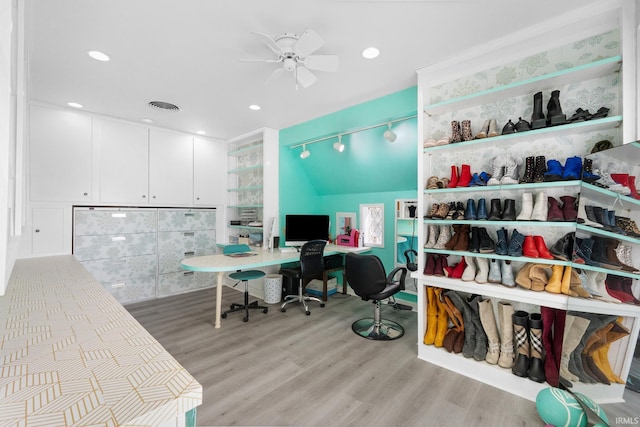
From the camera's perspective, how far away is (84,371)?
0.76 metres

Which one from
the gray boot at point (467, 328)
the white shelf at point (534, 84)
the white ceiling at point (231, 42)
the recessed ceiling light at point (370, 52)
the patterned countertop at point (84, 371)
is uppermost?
the white ceiling at point (231, 42)

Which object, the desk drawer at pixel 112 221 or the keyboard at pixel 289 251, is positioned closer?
the desk drawer at pixel 112 221

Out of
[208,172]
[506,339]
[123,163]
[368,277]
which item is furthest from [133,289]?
[506,339]

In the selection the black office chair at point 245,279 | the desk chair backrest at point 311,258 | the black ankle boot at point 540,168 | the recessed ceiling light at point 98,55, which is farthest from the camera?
the desk chair backrest at point 311,258

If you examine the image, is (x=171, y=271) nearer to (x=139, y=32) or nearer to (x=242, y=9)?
(x=139, y=32)

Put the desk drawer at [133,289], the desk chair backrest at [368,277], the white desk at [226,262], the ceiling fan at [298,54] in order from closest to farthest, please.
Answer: the ceiling fan at [298,54] → the desk chair backrest at [368,277] → the white desk at [226,262] → the desk drawer at [133,289]

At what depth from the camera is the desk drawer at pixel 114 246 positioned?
3576 mm

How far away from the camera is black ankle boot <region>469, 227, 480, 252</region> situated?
2256mm

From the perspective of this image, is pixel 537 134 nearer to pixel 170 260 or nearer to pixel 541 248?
pixel 541 248

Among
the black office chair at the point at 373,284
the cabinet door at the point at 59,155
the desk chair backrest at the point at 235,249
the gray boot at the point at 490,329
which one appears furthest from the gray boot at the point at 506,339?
the cabinet door at the point at 59,155

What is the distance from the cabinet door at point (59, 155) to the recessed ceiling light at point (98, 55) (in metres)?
1.72

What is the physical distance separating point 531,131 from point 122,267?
4.97 metres

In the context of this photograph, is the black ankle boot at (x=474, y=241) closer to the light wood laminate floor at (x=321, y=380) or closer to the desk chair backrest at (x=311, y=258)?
the light wood laminate floor at (x=321, y=380)

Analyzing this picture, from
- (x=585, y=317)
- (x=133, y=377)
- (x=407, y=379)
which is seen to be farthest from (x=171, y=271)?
Answer: (x=585, y=317)
